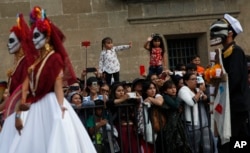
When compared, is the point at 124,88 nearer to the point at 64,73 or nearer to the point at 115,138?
the point at 115,138

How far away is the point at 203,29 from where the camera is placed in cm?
1730

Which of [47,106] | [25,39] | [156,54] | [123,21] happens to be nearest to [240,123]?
[47,106]

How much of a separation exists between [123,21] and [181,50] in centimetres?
170

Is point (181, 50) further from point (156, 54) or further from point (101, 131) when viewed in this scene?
point (101, 131)

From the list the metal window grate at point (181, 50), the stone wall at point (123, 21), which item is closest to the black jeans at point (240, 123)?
the stone wall at point (123, 21)

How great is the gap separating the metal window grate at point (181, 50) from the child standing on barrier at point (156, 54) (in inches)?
99.3

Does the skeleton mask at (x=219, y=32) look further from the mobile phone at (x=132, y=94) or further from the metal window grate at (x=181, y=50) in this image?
the metal window grate at (x=181, y=50)

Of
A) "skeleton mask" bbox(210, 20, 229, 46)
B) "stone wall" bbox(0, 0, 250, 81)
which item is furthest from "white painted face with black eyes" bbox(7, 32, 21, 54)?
"stone wall" bbox(0, 0, 250, 81)

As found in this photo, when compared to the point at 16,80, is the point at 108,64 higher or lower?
higher

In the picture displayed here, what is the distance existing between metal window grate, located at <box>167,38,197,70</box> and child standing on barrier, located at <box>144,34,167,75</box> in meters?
2.52

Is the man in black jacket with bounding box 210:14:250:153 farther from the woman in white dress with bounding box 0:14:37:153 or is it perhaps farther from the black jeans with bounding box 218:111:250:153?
the woman in white dress with bounding box 0:14:37:153

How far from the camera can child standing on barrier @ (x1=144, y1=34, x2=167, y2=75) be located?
48.9ft

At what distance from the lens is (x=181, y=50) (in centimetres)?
1777

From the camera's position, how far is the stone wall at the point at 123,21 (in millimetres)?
16719
